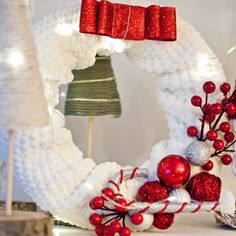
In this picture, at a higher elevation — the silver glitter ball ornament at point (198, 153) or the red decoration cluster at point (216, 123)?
the red decoration cluster at point (216, 123)

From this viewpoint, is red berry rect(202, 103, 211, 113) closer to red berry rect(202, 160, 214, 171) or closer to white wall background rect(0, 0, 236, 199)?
red berry rect(202, 160, 214, 171)

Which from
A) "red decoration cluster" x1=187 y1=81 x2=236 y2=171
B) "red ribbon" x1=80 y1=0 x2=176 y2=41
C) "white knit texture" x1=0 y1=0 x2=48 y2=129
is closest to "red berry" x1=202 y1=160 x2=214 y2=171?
"red decoration cluster" x1=187 y1=81 x2=236 y2=171

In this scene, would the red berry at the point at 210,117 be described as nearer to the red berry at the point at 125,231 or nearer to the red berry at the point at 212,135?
the red berry at the point at 212,135

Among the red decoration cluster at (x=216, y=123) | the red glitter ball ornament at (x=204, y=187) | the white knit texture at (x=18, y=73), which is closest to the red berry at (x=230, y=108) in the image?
the red decoration cluster at (x=216, y=123)

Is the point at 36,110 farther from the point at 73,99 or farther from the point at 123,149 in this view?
the point at 123,149

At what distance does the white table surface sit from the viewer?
1007 millimetres

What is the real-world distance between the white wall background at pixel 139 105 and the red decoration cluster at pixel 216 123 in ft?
0.86

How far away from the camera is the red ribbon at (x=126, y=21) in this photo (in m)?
1.01

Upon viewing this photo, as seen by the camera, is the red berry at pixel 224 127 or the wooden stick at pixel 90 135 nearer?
the red berry at pixel 224 127

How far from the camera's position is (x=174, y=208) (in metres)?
0.96

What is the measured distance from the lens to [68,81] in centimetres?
102

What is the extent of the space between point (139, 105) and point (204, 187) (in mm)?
360

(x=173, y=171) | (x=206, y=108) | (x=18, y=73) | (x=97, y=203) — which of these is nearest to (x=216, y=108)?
(x=206, y=108)

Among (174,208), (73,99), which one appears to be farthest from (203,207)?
(73,99)
